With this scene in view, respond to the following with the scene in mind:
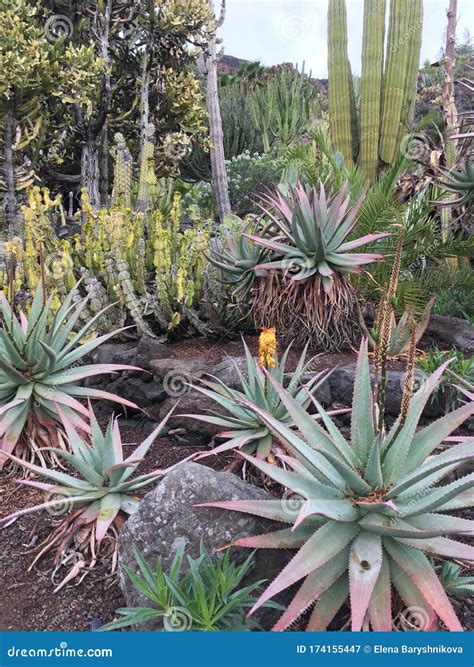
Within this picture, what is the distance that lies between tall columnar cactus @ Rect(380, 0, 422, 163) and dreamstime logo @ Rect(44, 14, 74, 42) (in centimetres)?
482

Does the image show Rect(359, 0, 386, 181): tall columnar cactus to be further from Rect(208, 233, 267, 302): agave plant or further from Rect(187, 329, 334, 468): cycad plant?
Rect(187, 329, 334, 468): cycad plant

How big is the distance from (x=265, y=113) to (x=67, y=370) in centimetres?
1279

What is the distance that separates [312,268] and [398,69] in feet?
21.1

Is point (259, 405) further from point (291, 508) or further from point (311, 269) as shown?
point (311, 269)

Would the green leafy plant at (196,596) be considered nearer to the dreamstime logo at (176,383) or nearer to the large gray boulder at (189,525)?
the large gray boulder at (189,525)

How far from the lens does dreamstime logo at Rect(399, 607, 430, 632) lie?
172 cm

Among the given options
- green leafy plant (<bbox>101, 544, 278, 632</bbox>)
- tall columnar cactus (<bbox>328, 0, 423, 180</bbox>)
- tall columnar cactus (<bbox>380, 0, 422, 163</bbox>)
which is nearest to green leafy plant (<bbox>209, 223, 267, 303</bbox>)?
green leafy plant (<bbox>101, 544, 278, 632</bbox>)

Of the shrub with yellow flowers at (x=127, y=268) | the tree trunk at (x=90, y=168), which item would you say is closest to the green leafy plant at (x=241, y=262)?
the shrub with yellow flowers at (x=127, y=268)

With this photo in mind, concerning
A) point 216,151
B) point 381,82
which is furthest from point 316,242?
point 216,151

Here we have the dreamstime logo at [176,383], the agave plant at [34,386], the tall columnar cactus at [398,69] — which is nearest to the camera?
the agave plant at [34,386]

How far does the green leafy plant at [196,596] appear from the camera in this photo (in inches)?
70.8

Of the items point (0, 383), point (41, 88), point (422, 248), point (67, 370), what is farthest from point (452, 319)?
point (41, 88)

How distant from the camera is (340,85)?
9312 millimetres

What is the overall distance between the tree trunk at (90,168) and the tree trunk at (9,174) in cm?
113
